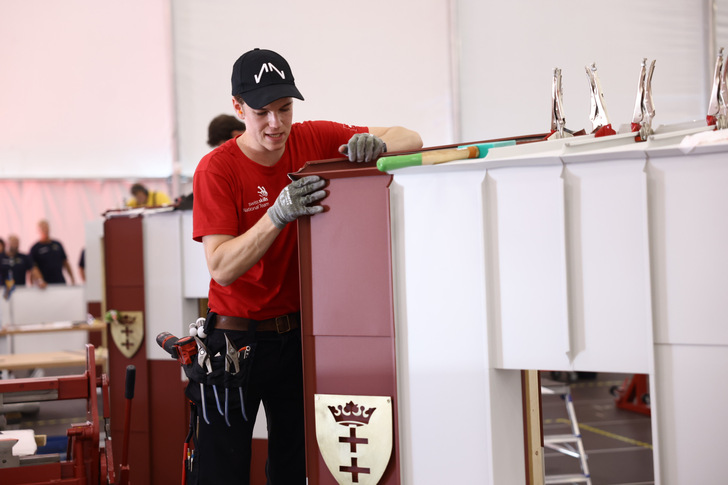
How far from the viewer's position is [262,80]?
1.87 meters

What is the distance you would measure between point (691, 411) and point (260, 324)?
112cm

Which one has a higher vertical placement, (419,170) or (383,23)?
(383,23)

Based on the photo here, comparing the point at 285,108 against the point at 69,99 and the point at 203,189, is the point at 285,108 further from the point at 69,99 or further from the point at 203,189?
the point at 69,99

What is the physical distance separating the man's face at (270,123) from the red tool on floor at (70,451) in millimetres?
1027

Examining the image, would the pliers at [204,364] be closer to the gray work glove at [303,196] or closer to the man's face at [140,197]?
the gray work glove at [303,196]

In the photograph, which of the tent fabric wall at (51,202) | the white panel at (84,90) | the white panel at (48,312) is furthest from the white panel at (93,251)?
the tent fabric wall at (51,202)

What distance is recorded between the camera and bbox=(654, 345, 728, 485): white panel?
127 centimetres

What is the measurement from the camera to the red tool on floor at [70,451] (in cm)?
219

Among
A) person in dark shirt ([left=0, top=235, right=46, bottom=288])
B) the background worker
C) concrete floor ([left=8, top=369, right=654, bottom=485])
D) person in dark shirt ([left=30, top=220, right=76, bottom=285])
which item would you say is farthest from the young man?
person in dark shirt ([left=30, top=220, right=76, bottom=285])

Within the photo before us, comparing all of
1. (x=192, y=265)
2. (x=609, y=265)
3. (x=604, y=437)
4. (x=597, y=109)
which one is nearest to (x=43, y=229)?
(x=192, y=265)

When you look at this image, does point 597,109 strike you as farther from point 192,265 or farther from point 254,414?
point 192,265

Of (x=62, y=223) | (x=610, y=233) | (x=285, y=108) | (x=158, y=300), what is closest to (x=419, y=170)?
(x=610, y=233)

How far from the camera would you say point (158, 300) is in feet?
12.0

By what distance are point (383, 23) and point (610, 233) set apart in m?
5.73
